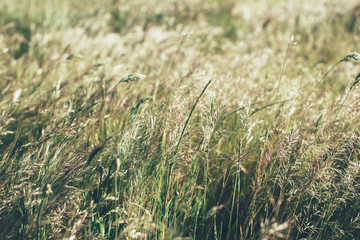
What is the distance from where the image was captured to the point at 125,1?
536cm

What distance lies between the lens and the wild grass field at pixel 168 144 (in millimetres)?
1283

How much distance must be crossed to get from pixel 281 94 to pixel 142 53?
1784 mm

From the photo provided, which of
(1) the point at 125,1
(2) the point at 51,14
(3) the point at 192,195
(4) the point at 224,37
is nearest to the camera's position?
(3) the point at 192,195

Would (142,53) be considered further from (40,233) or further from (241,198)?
(40,233)

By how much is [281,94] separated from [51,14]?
151 inches

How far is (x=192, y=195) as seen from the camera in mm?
1469

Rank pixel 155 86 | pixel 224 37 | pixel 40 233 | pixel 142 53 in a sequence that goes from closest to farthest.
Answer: pixel 40 233 → pixel 155 86 → pixel 142 53 → pixel 224 37

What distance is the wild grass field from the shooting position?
4.21 feet

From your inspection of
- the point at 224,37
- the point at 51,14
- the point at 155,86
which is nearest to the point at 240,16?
the point at 224,37

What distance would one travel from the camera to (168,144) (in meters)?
1.32

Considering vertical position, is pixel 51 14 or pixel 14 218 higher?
pixel 51 14

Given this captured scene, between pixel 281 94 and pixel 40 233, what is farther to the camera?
pixel 281 94

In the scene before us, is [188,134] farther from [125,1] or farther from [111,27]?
[125,1]

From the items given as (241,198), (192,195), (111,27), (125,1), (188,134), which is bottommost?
(241,198)
